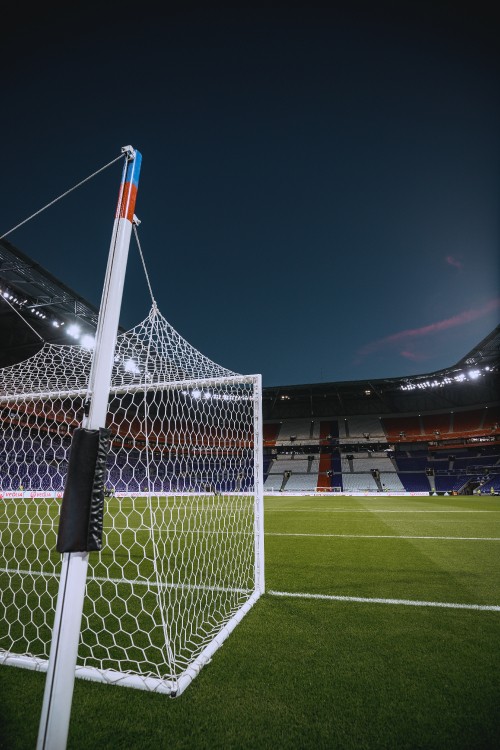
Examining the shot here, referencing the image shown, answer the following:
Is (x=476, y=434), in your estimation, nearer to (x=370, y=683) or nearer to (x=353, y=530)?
(x=353, y=530)

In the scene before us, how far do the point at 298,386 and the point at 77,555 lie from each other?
116 ft

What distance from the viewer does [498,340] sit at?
24.4 meters

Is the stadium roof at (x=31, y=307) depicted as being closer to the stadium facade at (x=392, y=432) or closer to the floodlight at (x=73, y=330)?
the floodlight at (x=73, y=330)

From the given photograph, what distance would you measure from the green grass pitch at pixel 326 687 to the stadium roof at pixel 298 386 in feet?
8.43

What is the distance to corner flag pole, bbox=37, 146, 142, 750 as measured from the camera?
1.04 meters

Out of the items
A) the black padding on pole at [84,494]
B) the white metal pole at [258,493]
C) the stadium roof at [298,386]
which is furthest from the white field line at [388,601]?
the stadium roof at [298,386]

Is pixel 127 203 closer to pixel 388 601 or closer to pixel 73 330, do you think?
pixel 388 601

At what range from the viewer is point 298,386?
36.2 meters

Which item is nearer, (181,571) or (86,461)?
(86,461)

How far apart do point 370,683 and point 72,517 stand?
1.82 meters

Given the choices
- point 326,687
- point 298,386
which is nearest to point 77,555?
point 326,687

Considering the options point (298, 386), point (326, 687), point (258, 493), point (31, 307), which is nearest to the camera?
point (326, 687)

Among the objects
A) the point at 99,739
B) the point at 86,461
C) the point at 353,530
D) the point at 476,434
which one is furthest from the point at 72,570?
the point at 476,434

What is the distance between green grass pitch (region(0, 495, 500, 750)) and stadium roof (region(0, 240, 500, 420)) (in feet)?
8.43
